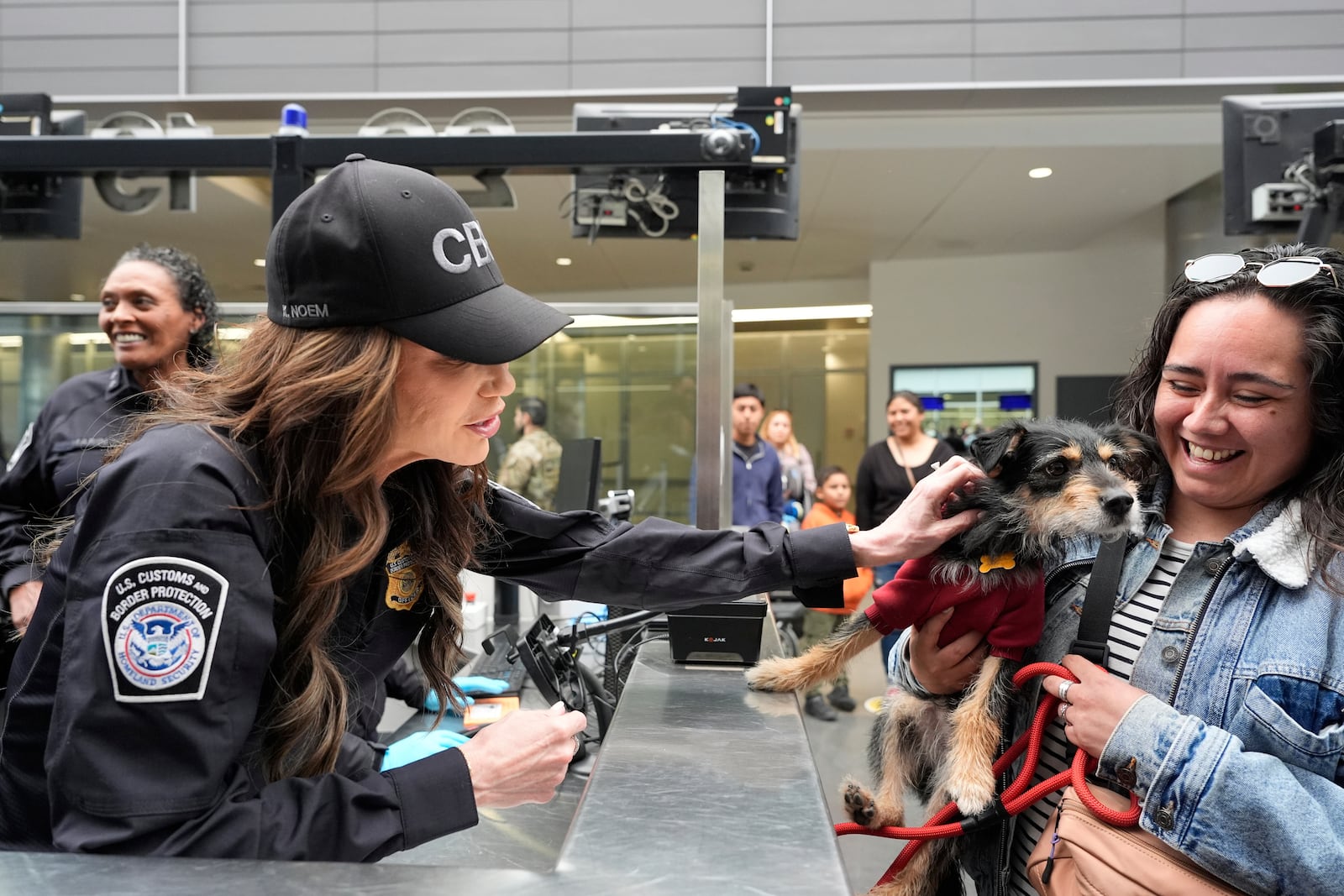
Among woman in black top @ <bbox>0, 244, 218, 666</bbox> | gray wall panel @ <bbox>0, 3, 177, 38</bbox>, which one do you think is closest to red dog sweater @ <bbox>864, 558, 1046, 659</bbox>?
woman in black top @ <bbox>0, 244, 218, 666</bbox>

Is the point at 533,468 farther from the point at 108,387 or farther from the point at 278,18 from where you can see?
the point at 278,18

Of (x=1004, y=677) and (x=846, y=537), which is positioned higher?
(x=846, y=537)

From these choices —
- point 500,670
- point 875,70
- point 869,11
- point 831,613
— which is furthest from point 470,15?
point 500,670

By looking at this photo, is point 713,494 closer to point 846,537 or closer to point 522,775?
point 846,537

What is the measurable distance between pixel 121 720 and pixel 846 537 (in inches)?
39.7

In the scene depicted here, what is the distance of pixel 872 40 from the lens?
23.8ft

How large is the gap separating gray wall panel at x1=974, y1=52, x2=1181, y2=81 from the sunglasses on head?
6.92 m

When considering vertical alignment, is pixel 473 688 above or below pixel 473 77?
below

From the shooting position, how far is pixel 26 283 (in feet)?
33.4

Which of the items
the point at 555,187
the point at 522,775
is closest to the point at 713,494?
the point at 522,775

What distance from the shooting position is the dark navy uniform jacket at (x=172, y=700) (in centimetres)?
72

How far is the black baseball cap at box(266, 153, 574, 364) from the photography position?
0.89 meters

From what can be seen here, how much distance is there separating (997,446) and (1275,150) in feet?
11.1

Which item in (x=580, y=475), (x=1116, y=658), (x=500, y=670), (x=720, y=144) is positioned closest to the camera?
(x=1116, y=658)
